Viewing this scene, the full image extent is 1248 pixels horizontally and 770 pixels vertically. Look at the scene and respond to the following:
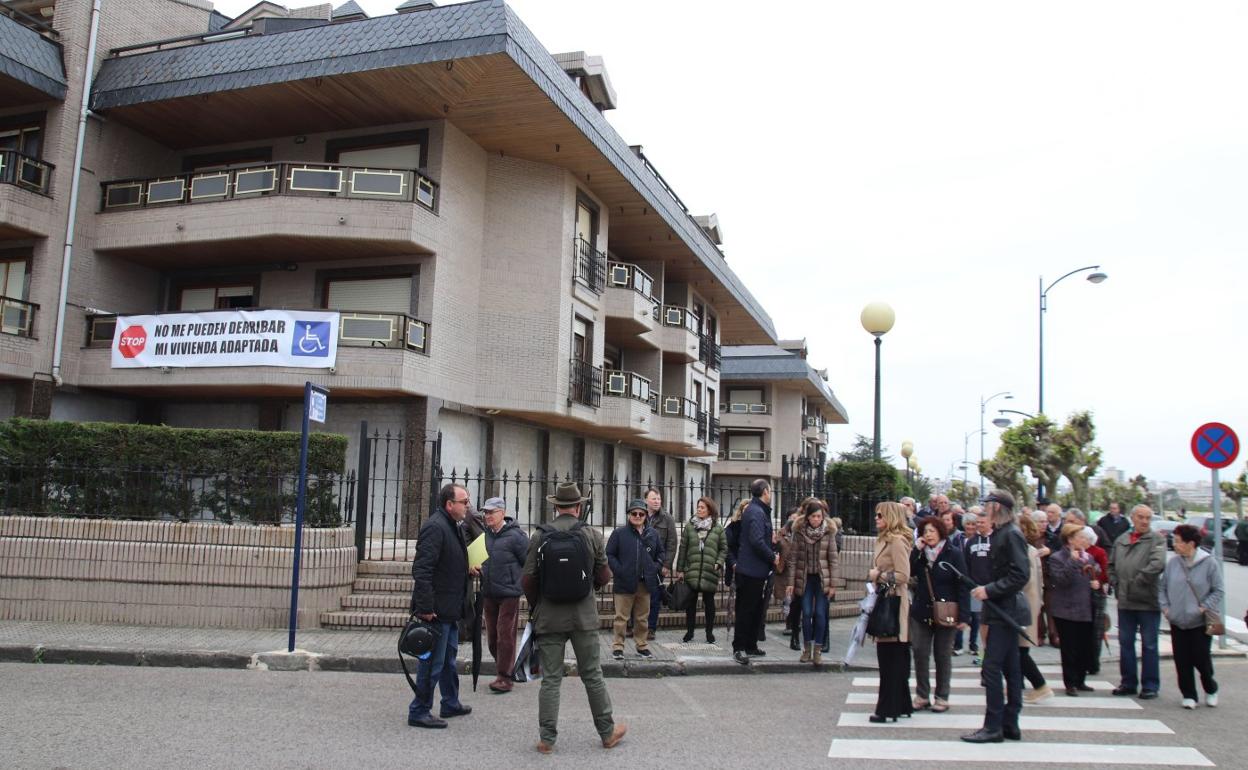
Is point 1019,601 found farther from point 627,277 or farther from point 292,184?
point 627,277

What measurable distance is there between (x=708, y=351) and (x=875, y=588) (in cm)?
2716

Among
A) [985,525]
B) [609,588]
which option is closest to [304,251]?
[609,588]

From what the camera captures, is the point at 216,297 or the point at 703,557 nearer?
the point at 703,557

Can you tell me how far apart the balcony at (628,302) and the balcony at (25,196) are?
13065mm

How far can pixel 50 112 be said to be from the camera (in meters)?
20.0

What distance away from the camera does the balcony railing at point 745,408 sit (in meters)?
47.0

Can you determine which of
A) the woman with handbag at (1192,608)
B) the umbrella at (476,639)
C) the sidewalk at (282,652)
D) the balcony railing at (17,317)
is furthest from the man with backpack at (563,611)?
the balcony railing at (17,317)

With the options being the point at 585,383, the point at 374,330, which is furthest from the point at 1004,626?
the point at 585,383

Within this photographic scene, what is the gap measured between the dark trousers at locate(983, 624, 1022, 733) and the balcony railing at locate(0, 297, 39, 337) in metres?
19.6

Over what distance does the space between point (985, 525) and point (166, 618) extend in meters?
9.27

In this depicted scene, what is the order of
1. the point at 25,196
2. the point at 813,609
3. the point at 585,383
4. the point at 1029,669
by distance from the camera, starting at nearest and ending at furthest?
the point at 1029,669 → the point at 813,609 → the point at 25,196 → the point at 585,383

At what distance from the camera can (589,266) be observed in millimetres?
23719

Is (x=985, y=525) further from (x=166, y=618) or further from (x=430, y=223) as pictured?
(x=430, y=223)

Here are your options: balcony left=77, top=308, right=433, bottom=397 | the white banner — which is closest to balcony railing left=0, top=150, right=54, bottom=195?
the white banner
